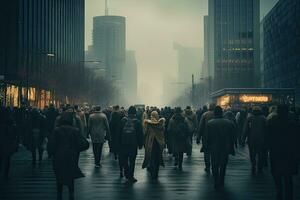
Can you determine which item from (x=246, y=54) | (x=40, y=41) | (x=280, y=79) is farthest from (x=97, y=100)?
(x=246, y=54)

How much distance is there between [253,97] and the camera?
174ft

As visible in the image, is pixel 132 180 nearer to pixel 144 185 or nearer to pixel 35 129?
pixel 144 185

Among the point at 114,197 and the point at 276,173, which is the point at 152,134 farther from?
the point at 276,173

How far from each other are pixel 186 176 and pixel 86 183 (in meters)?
2.92

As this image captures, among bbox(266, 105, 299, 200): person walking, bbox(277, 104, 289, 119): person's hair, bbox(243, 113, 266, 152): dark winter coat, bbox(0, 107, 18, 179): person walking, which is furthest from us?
bbox(243, 113, 266, 152): dark winter coat

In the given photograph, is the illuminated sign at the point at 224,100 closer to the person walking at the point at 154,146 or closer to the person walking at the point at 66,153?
the person walking at the point at 154,146

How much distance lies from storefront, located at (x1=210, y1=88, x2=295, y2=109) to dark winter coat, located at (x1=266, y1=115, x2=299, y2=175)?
4228cm

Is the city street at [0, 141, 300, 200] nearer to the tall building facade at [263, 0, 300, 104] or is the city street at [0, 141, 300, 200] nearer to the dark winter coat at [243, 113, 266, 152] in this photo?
the dark winter coat at [243, 113, 266, 152]

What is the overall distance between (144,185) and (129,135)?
1.41 meters

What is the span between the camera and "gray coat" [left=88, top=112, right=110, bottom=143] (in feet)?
55.2

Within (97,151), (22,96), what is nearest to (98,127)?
(97,151)

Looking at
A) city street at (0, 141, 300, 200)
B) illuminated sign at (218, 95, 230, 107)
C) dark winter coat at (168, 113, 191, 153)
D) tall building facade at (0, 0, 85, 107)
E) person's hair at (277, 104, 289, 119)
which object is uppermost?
tall building facade at (0, 0, 85, 107)

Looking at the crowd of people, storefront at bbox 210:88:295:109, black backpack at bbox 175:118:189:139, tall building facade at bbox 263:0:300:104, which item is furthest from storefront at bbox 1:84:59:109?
tall building facade at bbox 263:0:300:104

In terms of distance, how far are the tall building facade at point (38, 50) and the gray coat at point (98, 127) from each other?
24.4m
